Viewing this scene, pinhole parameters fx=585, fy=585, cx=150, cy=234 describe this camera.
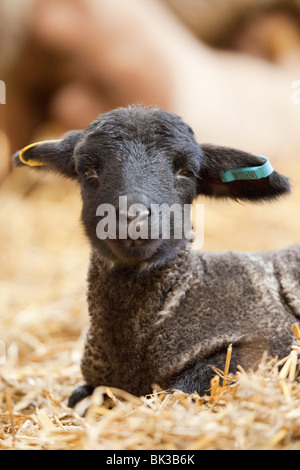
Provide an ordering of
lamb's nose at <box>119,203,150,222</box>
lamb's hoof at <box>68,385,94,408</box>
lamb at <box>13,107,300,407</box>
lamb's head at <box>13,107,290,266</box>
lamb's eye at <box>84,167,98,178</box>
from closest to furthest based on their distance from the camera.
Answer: lamb's nose at <box>119,203,150,222</box> < lamb's head at <box>13,107,290,266</box> < lamb at <box>13,107,300,407</box> < lamb's eye at <box>84,167,98,178</box> < lamb's hoof at <box>68,385,94,408</box>

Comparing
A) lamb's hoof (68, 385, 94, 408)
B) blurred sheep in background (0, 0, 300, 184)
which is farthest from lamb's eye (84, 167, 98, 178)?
blurred sheep in background (0, 0, 300, 184)

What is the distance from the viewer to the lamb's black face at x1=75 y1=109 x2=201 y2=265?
105 inches

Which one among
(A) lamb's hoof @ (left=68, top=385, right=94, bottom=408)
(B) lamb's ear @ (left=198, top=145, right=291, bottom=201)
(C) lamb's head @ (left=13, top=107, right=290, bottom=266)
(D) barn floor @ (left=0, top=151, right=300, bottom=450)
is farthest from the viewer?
(A) lamb's hoof @ (left=68, top=385, right=94, bottom=408)

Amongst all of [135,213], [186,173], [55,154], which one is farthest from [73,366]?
[135,213]

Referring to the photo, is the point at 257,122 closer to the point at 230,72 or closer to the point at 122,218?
the point at 230,72

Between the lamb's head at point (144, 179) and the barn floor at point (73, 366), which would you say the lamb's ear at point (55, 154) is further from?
the barn floor at point (73, 366)

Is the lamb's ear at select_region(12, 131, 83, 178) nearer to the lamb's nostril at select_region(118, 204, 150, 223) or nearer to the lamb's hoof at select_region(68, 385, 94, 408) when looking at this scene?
the lamb's nostril at select_region(118, 204, 150, 223)

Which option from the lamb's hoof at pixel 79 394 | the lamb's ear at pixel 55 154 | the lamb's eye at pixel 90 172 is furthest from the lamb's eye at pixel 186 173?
the lamb's hoof at pixel 79 394

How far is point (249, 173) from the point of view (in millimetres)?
3096

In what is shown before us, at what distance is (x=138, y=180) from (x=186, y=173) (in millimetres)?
382

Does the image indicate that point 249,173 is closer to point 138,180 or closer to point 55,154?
point 138,180

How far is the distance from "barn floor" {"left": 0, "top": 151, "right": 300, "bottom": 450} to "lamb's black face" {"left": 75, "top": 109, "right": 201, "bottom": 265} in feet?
1.27

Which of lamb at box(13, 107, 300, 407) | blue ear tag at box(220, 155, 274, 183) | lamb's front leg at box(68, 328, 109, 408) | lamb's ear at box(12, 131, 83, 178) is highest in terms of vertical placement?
lamb's ear at box(12, 131, 83, 178)

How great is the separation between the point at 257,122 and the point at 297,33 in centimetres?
263
